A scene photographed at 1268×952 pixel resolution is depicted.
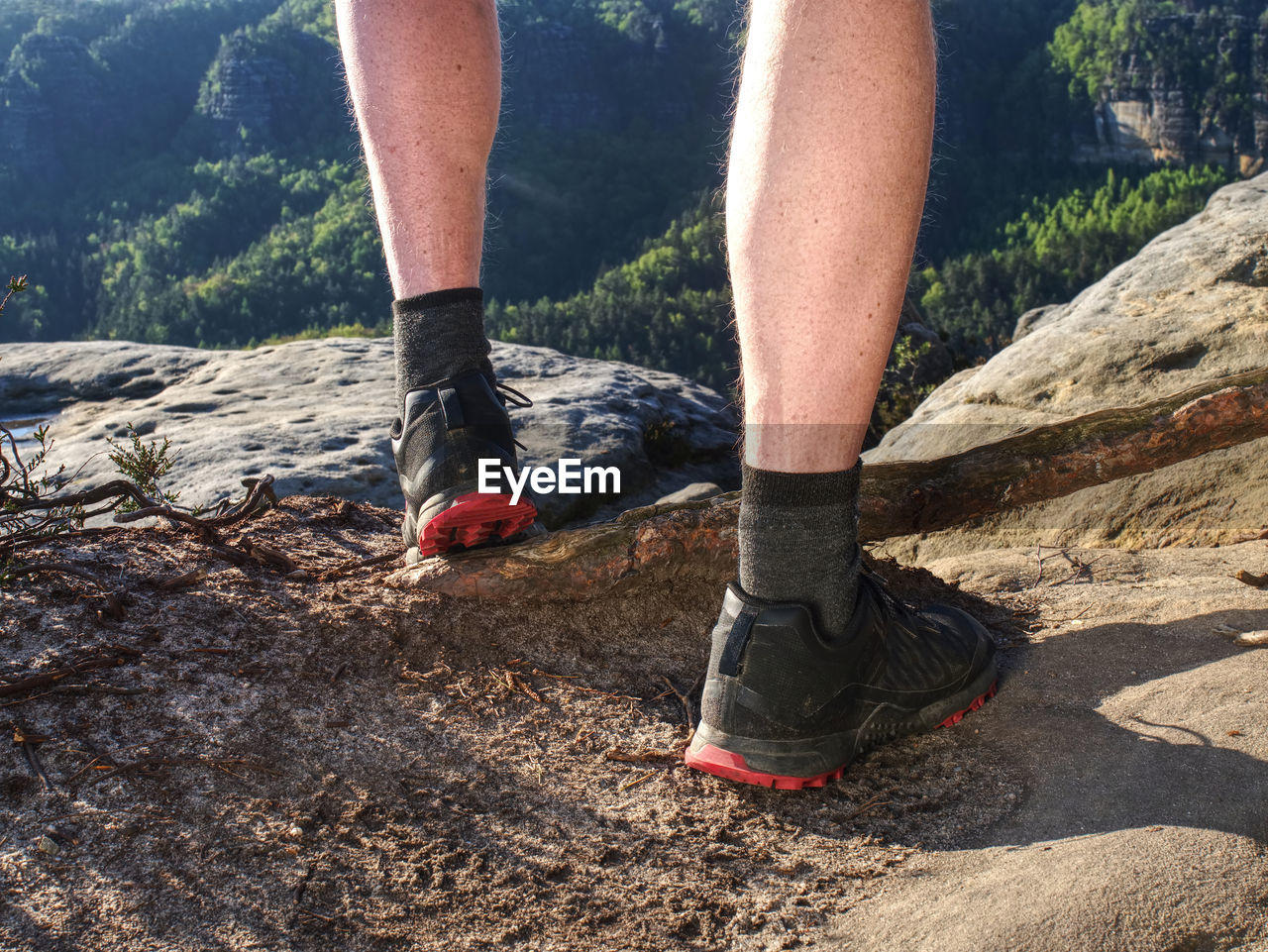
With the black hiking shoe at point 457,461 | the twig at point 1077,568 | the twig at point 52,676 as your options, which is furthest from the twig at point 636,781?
the twig at point 1077,568

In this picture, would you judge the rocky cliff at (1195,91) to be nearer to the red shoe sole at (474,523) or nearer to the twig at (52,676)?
the red shoe sole at (474,523)

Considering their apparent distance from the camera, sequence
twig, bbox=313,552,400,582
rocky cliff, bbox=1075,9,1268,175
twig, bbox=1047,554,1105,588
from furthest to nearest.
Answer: rocky cliff, bbox=1075,9,1268,175 < twig, bbox=1047,554,1105,588 < twig, bbox=313,552,400,582

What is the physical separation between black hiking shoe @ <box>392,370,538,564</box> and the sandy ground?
164 millimetres

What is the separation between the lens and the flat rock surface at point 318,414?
4.19m

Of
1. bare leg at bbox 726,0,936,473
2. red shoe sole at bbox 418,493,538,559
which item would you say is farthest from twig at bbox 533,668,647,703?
bare leg at bbox 726,0,936,473

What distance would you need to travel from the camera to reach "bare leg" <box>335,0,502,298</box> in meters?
1.92

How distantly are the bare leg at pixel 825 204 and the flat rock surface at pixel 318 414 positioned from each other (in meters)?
2.85

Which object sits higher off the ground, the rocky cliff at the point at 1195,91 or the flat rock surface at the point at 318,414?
the rocky cliff at the point at 1195,91

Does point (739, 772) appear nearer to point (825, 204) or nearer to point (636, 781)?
point (636, 781)

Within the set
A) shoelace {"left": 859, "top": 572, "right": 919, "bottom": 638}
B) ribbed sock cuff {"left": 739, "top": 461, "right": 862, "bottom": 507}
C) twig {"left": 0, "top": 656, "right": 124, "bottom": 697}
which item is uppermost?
ribbed sock cuff {"left": 739, "top": 461, "right": 862, "bottom": 507}

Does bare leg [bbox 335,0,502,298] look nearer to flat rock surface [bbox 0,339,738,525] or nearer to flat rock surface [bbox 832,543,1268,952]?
flat rock surface [bbox 832,543,1268,952]

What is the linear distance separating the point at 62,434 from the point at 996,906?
5601mm

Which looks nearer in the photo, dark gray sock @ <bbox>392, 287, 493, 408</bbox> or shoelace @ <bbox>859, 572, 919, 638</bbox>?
shoelace @ <bbox>859, 572, 919, 638</bbox>
